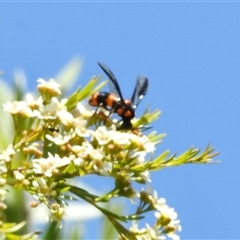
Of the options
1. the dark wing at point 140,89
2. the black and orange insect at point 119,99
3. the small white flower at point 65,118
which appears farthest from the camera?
the dark wing at point 140,89

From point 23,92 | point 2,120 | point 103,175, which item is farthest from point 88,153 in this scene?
point 23,92

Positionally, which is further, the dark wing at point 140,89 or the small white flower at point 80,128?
the dark wing at point 140,89

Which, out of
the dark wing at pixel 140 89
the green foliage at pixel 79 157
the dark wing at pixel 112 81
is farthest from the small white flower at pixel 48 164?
the dark wing at pixel 140 89

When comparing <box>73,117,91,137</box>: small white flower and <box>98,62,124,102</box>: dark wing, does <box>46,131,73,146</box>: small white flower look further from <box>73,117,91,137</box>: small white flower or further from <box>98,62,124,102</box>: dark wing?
<box>98,62,124,102</box>: dark wing

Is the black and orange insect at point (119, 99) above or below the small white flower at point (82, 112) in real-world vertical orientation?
above

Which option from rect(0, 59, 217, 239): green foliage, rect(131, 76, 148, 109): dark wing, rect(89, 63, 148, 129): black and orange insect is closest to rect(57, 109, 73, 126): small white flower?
rect(0, 59, 217, 239): green foliage

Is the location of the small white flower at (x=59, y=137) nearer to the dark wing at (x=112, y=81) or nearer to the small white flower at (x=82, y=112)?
the small white flower at (x=82, y=112)

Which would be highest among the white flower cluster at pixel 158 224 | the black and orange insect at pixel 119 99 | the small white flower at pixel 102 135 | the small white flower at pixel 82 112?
the black and orange insect at pixel 119 99
